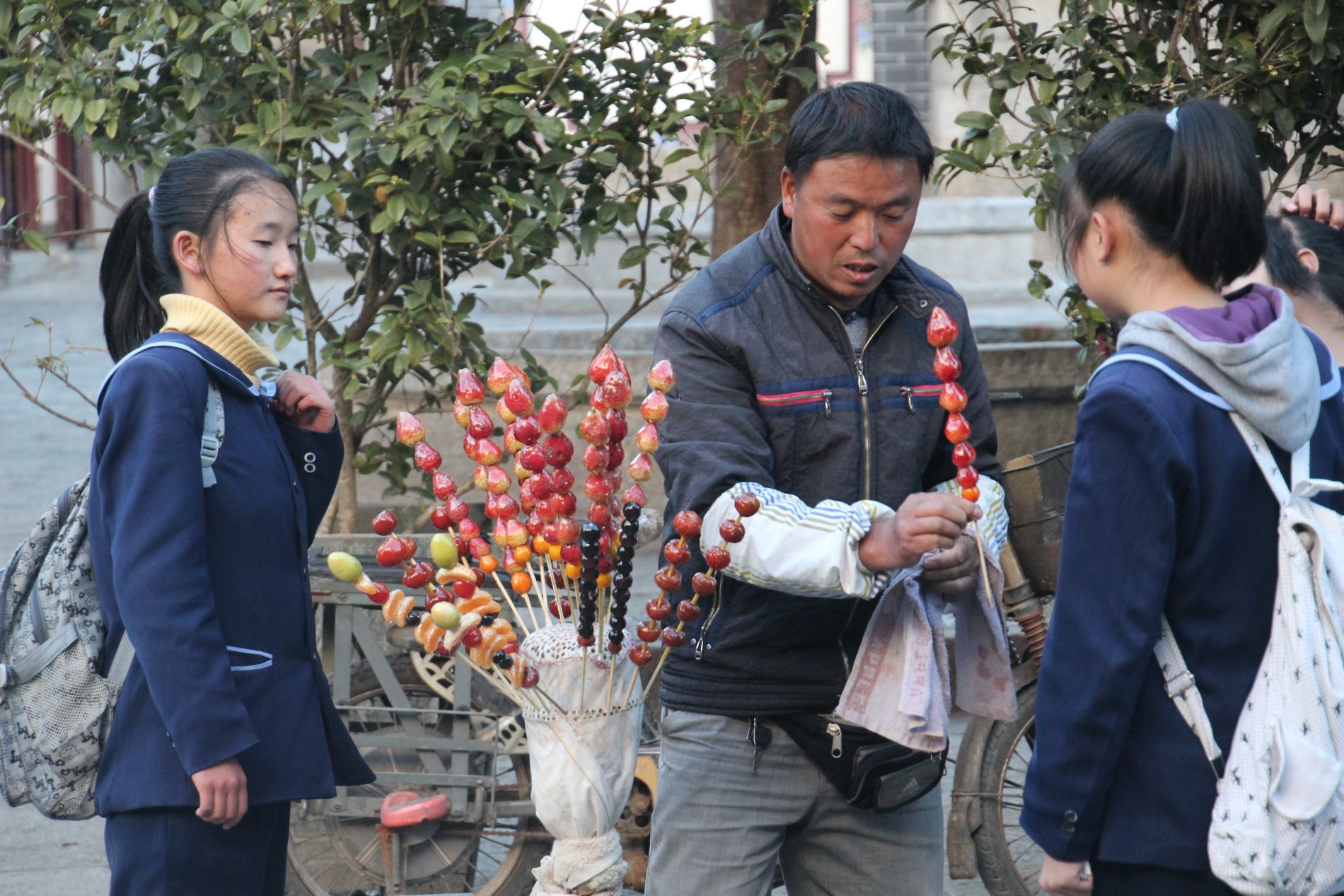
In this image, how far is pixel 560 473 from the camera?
78.0 inches

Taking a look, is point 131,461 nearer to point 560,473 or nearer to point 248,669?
point 248,669

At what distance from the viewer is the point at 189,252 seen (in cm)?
233

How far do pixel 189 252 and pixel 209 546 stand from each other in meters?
0.51

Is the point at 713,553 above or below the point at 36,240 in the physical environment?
below

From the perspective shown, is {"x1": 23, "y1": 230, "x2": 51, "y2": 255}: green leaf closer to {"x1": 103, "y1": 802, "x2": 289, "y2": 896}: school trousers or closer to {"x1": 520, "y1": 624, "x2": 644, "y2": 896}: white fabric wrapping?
{"x1": 103, "y1": 802, "x2": 289, "y2": 896}: school trousers

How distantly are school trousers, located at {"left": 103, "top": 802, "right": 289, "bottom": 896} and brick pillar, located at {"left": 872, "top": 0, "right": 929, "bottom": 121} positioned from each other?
26.9 ft

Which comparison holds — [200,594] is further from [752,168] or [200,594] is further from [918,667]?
[752,168]

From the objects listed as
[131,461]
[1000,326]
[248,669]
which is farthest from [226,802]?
[1000,326]

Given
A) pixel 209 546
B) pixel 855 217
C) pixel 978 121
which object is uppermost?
pixel 978 121

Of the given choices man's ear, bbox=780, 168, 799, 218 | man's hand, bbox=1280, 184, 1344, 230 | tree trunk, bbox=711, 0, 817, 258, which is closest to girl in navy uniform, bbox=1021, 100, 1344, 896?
man's ear, bbox=780, 168, 799, 218

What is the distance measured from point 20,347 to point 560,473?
1076 cm

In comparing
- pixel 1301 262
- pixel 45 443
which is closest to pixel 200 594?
pixel 1301 262

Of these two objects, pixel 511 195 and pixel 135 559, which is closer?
pixel 135 559

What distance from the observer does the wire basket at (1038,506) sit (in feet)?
10.8
